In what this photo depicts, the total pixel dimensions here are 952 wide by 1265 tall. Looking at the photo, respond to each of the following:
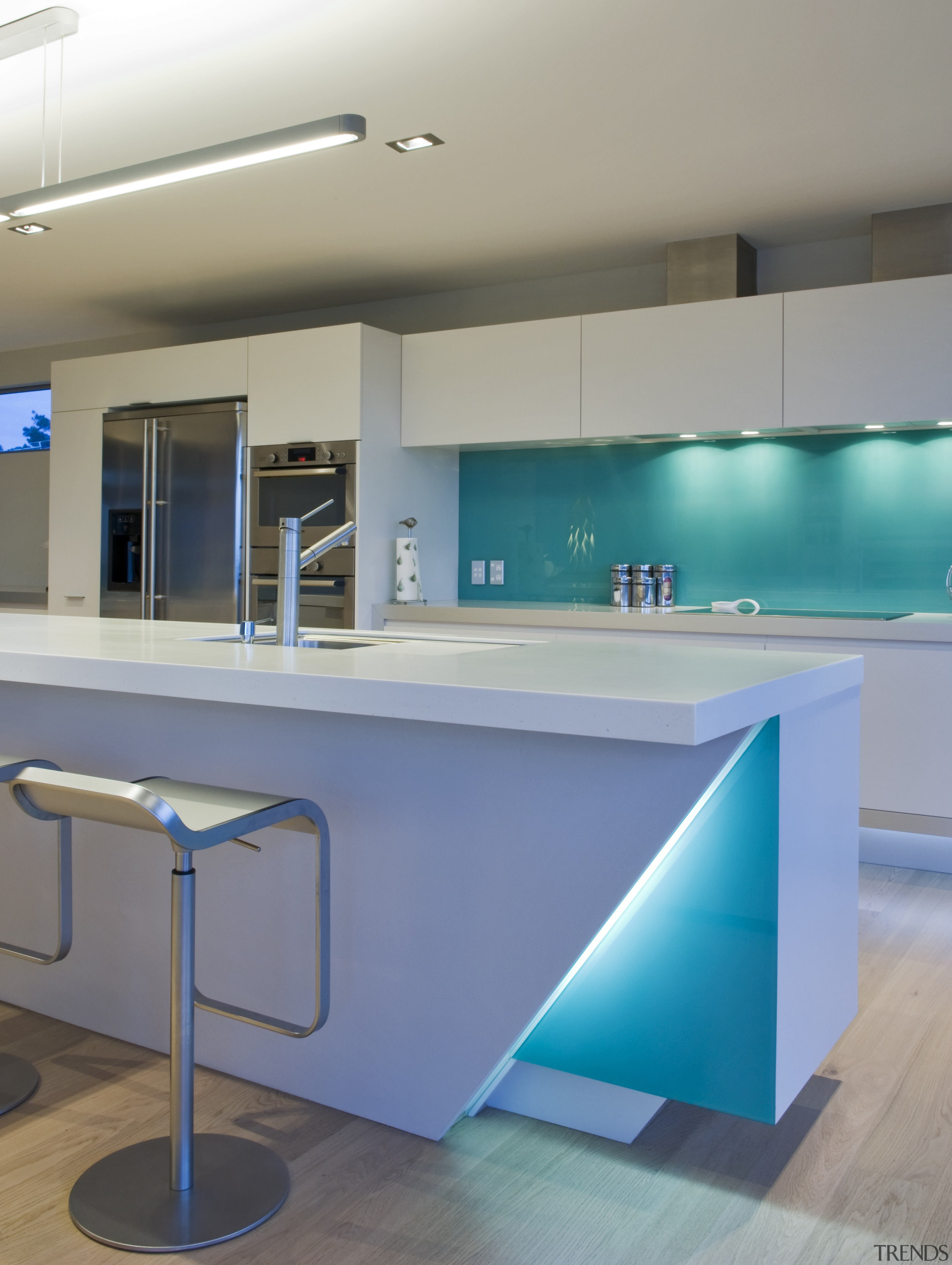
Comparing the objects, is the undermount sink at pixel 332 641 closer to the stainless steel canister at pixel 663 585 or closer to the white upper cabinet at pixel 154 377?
the stainless steel canister at pixel 663 585

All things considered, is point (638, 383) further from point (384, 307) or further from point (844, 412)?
point (384, 307)

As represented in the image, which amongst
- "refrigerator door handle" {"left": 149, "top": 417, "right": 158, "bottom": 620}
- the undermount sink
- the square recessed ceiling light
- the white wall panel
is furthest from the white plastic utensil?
the white wall panel

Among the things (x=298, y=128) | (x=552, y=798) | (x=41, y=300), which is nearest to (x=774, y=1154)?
(x=552, y=798)

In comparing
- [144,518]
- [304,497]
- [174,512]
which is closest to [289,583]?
[304,497]

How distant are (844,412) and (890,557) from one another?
0.65 metres

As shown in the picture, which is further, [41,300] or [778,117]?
[41,300]

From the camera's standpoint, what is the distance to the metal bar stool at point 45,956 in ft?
6.31

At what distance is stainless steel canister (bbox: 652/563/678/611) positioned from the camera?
444 centimetres

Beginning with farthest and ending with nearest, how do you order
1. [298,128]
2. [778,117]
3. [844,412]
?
[844,412]
[778,117]
[298,128]

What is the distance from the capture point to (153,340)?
19.6 feet

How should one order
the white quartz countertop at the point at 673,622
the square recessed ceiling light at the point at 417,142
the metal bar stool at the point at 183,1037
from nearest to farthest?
the metal bar stool at the point at 183,1037
the square recessed ceiling light at the point at 417,142
the white quartz countertop at the point at 673,622

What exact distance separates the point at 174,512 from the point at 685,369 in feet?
8.24

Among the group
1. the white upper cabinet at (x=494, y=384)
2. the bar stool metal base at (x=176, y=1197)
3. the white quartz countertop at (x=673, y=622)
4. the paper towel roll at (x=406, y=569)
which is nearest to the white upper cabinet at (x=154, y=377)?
the white upper cabinet at (x=494, y=384)

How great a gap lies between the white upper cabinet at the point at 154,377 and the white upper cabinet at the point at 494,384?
84 centimetres
